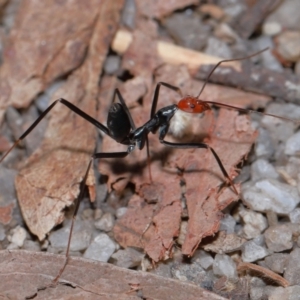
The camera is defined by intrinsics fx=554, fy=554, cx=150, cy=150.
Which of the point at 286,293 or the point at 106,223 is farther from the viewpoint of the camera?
the point at 106,223

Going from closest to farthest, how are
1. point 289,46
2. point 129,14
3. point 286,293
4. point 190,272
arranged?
point 286,293
point 190,272
point 289,46
point 129,14

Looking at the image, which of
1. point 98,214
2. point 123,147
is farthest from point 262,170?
point 98,214

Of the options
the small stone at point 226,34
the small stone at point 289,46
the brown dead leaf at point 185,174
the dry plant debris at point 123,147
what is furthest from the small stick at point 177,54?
the small stone at point 289,46

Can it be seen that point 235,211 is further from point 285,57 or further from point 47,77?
point 47,77

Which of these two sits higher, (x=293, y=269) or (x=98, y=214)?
(x=98, y=214)

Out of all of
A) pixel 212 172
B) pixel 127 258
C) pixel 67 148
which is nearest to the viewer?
pixel 127 258

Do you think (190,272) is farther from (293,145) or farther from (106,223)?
(293,145)

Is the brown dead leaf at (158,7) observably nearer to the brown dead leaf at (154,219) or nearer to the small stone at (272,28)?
the small stone at (272,28)
